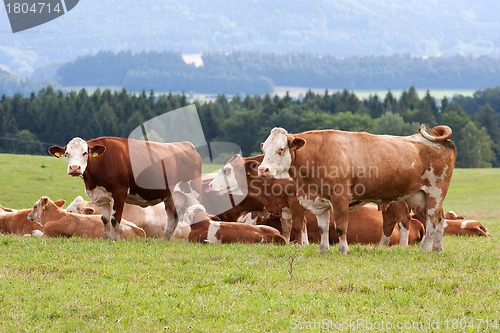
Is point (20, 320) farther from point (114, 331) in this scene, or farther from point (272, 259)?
point (272, 259)

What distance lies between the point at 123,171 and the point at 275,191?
3.19 metres

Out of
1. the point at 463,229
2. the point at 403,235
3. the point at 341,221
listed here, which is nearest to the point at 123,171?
the point at 341,221

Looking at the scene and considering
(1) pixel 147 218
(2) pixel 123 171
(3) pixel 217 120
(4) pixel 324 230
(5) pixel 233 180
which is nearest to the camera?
(4) pixel 324 230

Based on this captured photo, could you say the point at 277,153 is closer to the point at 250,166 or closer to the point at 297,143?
the point at 297,143

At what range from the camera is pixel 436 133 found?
1490 cm

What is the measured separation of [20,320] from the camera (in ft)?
28.6

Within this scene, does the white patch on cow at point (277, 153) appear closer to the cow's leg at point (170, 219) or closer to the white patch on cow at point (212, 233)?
the white patch on cow at point (212, 233)

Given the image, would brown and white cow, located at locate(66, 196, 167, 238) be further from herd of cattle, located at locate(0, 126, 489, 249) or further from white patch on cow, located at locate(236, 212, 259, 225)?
white patch on cow, located at locate(236, 212, 259, 225)

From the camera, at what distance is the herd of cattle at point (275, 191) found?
13.8 meters

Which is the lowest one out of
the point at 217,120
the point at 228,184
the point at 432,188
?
the point at 217,120

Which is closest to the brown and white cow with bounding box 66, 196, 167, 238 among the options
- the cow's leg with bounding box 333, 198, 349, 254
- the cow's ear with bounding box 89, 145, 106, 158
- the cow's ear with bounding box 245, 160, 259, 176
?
the cow's ear with bounding box 245, 160, 259, 176

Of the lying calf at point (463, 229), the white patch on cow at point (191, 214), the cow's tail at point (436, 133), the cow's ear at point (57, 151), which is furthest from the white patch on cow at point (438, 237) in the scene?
the cow's ear at point (57, 151)

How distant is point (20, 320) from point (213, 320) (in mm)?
1959

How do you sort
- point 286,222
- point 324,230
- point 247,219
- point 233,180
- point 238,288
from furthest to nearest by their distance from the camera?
point 247,219 < point 233,180 < point 286,222 < point 324,230 < point 238,288
